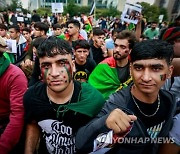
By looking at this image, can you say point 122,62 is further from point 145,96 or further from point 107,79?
point 145,96

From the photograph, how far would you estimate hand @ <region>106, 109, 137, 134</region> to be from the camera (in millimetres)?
1177

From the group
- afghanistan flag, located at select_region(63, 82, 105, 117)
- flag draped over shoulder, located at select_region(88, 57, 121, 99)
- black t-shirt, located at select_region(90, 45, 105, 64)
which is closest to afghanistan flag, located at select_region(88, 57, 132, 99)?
flag draped over shoulder, located at select_region(88, 57, 121, 99)

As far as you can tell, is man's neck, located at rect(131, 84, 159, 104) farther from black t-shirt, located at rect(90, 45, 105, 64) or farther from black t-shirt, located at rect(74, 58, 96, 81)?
black t-shirt, located at rect(90, 45, 105, 64)

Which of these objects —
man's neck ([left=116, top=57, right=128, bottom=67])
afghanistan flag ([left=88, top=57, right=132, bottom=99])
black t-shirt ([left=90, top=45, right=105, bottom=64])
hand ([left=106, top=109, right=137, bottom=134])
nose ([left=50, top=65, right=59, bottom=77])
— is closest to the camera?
hand ([left=106, top=109, right=137, bottom=134])

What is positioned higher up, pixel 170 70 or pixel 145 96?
pixel 170 70

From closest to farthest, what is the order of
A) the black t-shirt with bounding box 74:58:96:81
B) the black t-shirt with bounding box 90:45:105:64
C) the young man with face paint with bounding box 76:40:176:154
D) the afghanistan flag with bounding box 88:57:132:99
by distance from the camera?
1. the young man with face paint with bounding box 76:40:176:154
2. the afghanistan flag with bounding box 88:57:132:99
3. the black t-shirt with bounding box 74:58:96:81
4. the black t-shirt with bounding box 90:45:105:64

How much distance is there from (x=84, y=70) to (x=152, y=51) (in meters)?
2.11

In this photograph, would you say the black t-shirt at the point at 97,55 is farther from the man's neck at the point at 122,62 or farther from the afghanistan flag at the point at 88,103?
the afghanistan flag at the point at 88,103

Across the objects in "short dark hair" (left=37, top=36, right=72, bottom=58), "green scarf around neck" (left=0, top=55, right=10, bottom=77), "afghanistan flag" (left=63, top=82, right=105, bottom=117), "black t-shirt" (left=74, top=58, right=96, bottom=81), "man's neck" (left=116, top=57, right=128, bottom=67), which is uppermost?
"short dark hair" (left=37, top=36, right=72, bottom=58)

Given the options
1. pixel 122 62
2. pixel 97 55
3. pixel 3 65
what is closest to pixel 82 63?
pixel 122 62

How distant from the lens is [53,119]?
5.64 feet

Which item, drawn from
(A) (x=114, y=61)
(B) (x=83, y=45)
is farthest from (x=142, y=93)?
(B) (x=83, y=45)

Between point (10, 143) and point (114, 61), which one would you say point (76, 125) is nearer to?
point (10, 143)

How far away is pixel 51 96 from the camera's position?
1.76 metres
